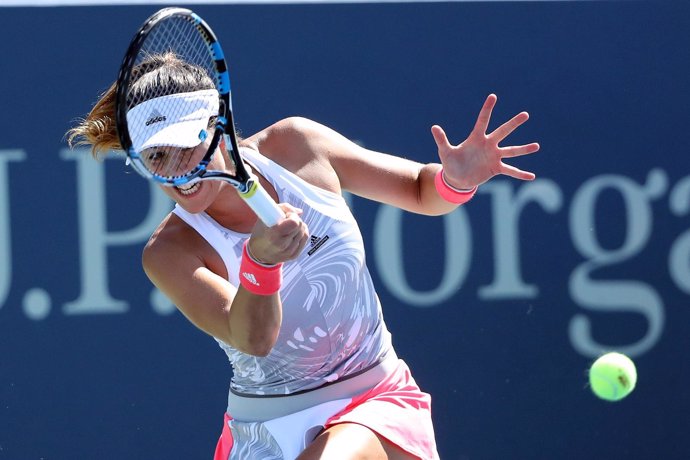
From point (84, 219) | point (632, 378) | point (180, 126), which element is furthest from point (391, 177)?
point (84, 219)

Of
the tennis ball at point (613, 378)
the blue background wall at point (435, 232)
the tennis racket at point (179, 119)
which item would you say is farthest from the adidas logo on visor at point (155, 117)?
the tennis ball at point (613, 378)

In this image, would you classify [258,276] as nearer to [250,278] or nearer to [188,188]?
[250,278]

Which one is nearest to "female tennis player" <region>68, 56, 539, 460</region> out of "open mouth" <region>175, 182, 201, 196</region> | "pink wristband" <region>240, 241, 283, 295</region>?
"open mouth" <region>175, 182, 201, 196</region>

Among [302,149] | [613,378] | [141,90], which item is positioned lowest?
[613,378]

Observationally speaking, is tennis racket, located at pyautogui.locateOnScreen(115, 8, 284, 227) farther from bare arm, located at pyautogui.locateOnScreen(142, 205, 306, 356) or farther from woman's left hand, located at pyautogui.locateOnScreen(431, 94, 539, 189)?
woman's left hand, located at pyautogui.locateOnScreen(431, 94, 539, 189)

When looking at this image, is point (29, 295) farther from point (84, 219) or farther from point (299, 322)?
point (299, 322)

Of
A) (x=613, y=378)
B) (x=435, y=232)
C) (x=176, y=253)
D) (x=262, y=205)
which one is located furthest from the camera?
(x=435, y=232)

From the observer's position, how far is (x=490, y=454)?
13.8ft

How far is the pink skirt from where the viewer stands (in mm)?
2598

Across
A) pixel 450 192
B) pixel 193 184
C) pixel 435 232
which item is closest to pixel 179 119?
pixel 193 184

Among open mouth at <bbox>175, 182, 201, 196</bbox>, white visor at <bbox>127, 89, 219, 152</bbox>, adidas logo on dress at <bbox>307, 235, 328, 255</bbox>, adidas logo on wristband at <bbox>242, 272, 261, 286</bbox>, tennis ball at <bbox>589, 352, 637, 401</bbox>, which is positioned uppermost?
white visor at <bbox>127, 89, 219, 152</bbox>

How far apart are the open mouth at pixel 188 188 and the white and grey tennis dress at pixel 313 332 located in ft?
0.67

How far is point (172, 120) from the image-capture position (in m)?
2.43

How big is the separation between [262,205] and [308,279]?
0.53m
